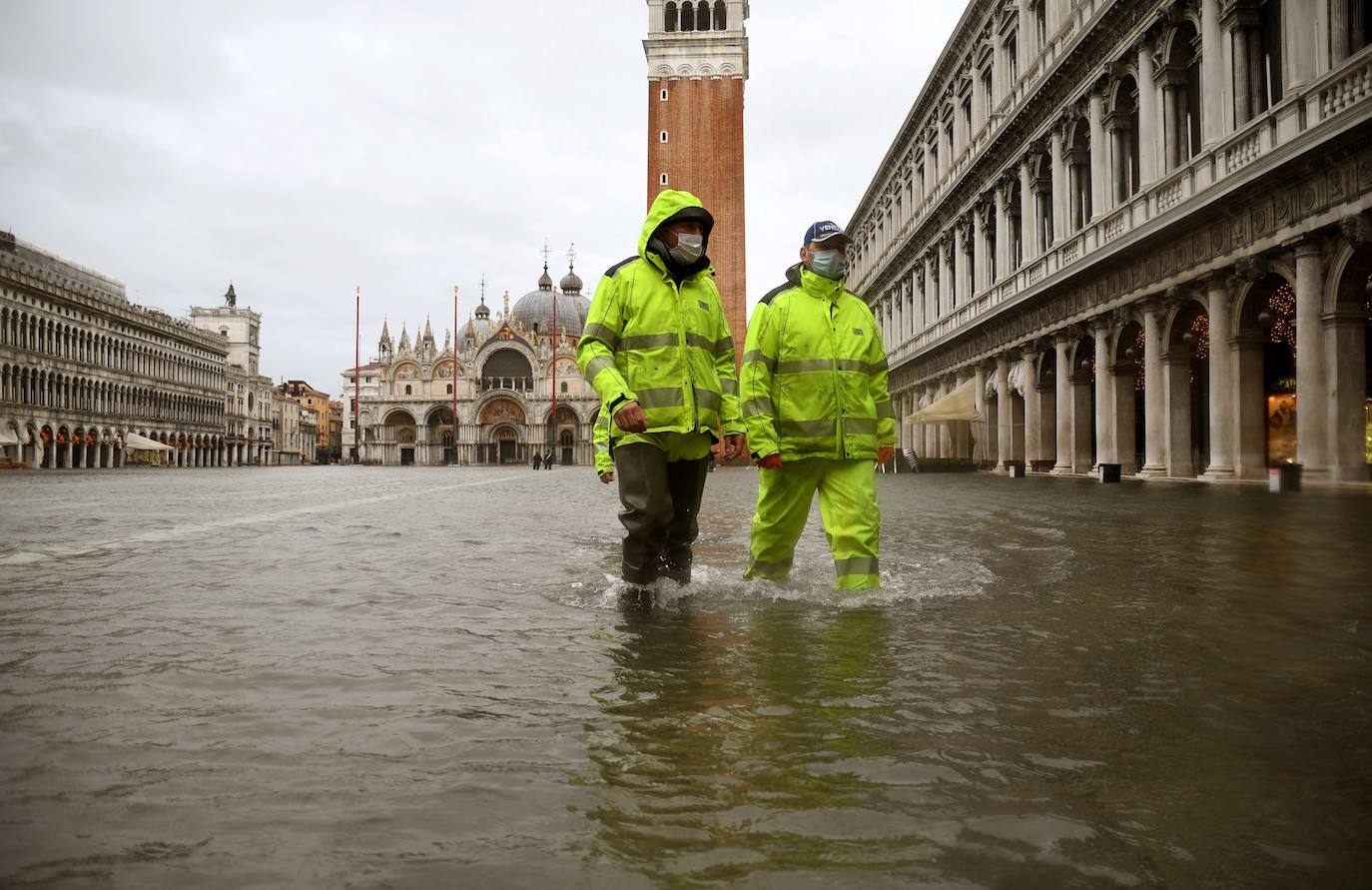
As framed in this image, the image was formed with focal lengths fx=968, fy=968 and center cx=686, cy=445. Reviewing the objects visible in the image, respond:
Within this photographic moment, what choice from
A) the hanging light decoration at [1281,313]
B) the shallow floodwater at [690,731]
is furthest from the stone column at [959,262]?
the shallow floodwater at [690,731]

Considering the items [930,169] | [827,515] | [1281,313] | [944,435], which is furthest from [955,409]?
[827,515]

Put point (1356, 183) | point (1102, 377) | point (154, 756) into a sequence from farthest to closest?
point (1102, 377), point (1356, 183), point (154, 756)

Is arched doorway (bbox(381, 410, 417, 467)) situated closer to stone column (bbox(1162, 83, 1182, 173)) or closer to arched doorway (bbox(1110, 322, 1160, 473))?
arched doorway (bbox(1110, 322, 1160, 473))

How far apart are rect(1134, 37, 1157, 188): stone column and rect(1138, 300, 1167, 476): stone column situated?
8.05 ft

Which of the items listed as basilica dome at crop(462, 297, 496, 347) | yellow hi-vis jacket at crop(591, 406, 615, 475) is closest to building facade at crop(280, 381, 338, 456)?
basilica dome at crop(462, 297, 496, 347)

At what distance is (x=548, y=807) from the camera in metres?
1.95

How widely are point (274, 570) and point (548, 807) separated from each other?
4.44 m

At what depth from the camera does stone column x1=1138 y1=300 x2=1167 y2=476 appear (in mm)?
18328

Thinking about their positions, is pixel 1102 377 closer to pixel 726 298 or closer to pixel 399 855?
pixel 399 855

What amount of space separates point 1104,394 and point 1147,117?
217 inches

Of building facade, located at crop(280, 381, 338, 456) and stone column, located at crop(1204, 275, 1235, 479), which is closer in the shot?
stone column, located at crop(1204, 275, 1235, 479)

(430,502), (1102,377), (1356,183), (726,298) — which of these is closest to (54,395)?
(726,298)

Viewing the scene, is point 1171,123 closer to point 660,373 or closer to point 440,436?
point 660,373

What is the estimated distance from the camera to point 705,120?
60.2m
